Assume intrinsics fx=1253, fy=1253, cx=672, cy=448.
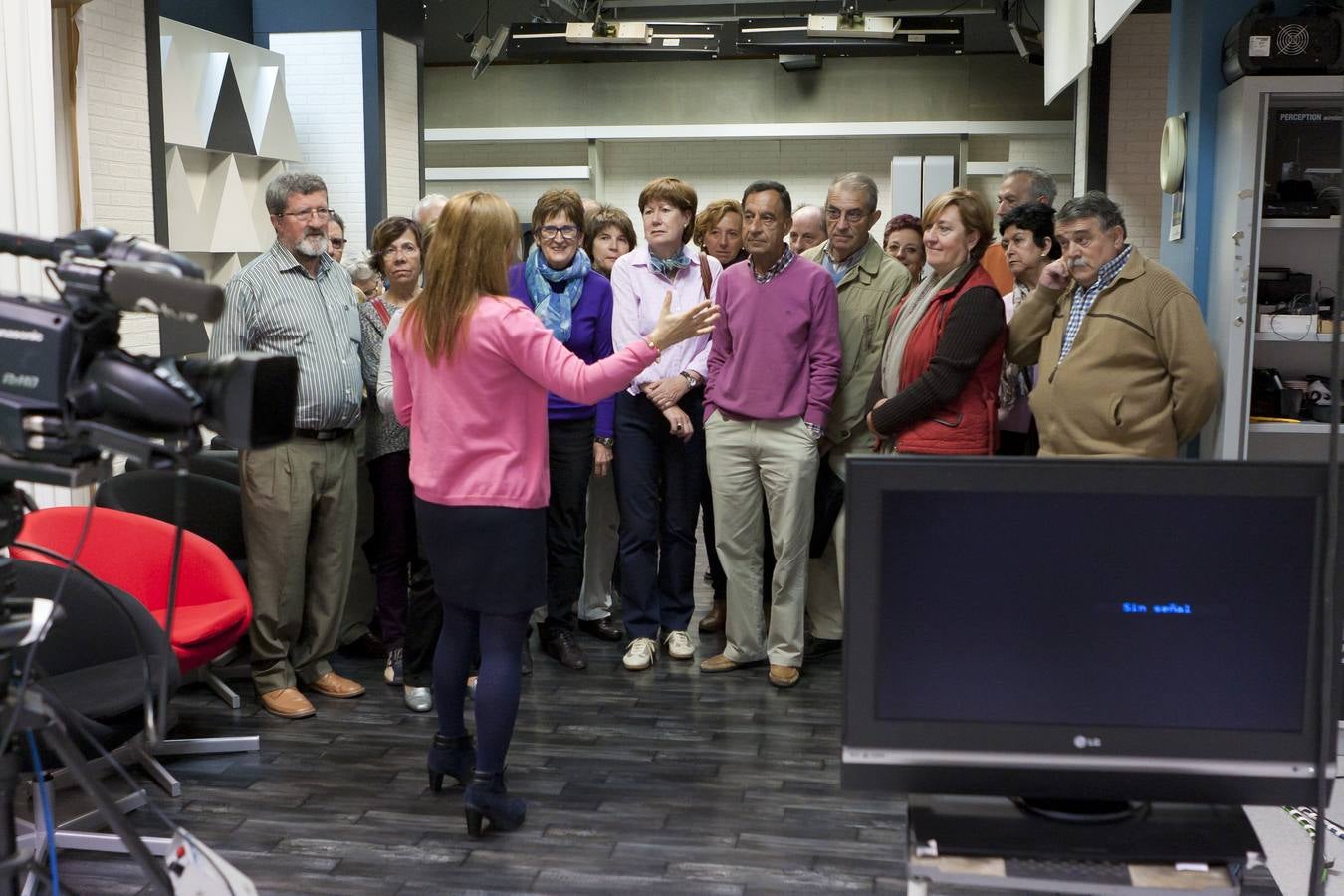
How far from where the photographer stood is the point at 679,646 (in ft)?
Answer: 14.7

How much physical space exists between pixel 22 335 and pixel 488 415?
59.8 inches

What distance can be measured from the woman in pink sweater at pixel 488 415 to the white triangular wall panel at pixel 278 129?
203 inches

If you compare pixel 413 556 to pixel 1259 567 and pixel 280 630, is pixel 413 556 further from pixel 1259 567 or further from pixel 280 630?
pixel 1259 567

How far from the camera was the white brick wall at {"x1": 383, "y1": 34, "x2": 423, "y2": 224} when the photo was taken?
8336mm

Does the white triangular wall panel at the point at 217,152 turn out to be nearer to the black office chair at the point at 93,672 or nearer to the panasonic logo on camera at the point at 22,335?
the black office chair at the point at 93,672

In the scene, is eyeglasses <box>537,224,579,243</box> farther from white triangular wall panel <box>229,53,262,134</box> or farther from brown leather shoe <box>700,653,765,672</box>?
white triangular wall panel <box>229,53,262,134</box>

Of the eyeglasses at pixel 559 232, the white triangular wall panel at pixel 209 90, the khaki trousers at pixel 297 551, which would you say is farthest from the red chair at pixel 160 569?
the white triangular wall panel at pixel 209 90

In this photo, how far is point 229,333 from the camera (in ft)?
12.1

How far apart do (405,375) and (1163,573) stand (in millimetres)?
2018

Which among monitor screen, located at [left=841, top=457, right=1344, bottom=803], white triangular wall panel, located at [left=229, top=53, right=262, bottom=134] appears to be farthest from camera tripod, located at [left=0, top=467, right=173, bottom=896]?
white triangular wall panel, located at [left=229, top=53, right=262, bottom=134]

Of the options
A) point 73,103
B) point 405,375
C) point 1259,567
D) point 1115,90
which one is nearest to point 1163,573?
point 1259,567

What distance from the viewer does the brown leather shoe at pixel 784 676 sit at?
4.16 meters

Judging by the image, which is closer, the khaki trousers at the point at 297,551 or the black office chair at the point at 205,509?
the khaki trousers at the point at 297,551

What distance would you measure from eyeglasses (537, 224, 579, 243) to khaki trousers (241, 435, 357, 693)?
92cm
